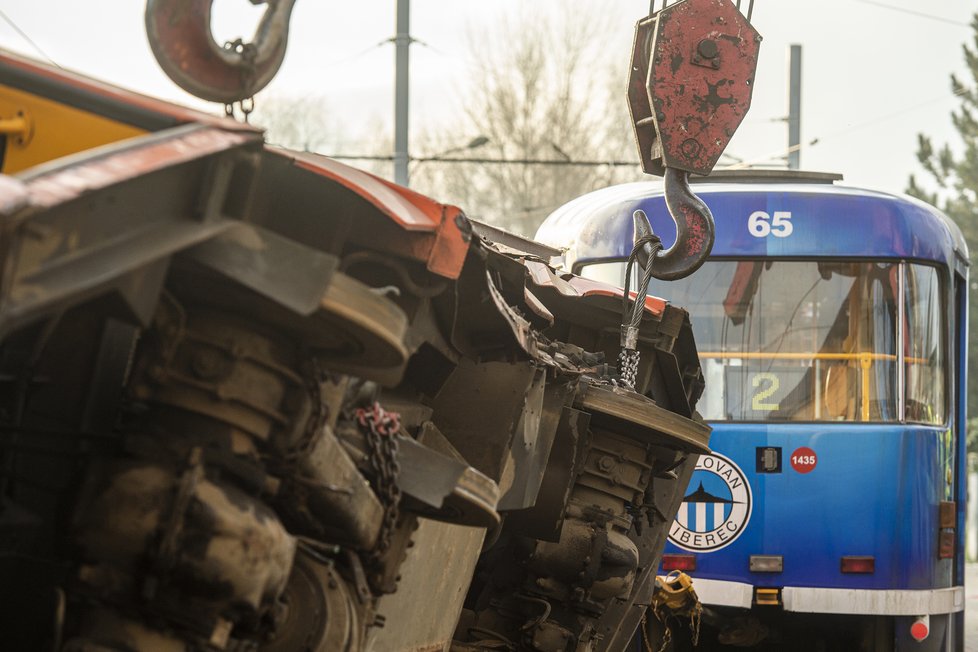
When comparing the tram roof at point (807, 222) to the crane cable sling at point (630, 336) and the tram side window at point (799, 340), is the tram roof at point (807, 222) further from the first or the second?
the crane cable sling at point (630, 336)

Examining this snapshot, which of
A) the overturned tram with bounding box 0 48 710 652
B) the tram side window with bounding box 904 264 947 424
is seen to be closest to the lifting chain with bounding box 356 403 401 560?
the overturned tram with bounding box 0 48 710 652

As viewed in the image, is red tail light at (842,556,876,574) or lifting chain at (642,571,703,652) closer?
lifting chain at (642,571,703,652)

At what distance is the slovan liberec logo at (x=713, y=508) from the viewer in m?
10.1

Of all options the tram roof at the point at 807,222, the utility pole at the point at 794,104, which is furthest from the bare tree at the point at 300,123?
the tram roof at the point at 807,222

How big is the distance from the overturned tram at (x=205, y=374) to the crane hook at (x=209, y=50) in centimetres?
41

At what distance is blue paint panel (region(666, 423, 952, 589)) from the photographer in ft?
32.8

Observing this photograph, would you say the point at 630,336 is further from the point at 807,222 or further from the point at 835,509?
the point at 807,222

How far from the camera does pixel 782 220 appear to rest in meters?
10.5

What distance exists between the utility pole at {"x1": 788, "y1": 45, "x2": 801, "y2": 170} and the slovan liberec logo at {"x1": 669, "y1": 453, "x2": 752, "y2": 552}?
1625 cm

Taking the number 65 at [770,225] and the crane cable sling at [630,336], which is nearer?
the crane cable sling at [630,336]

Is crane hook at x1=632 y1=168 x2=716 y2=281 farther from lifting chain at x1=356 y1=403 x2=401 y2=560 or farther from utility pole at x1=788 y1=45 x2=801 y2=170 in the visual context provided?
utility pole at x1=788 y1=45 x2=801 y2=170

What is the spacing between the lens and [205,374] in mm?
3334

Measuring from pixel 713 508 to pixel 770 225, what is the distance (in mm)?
1726

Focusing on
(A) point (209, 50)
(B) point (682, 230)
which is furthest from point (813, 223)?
(A) point (209, 50)
